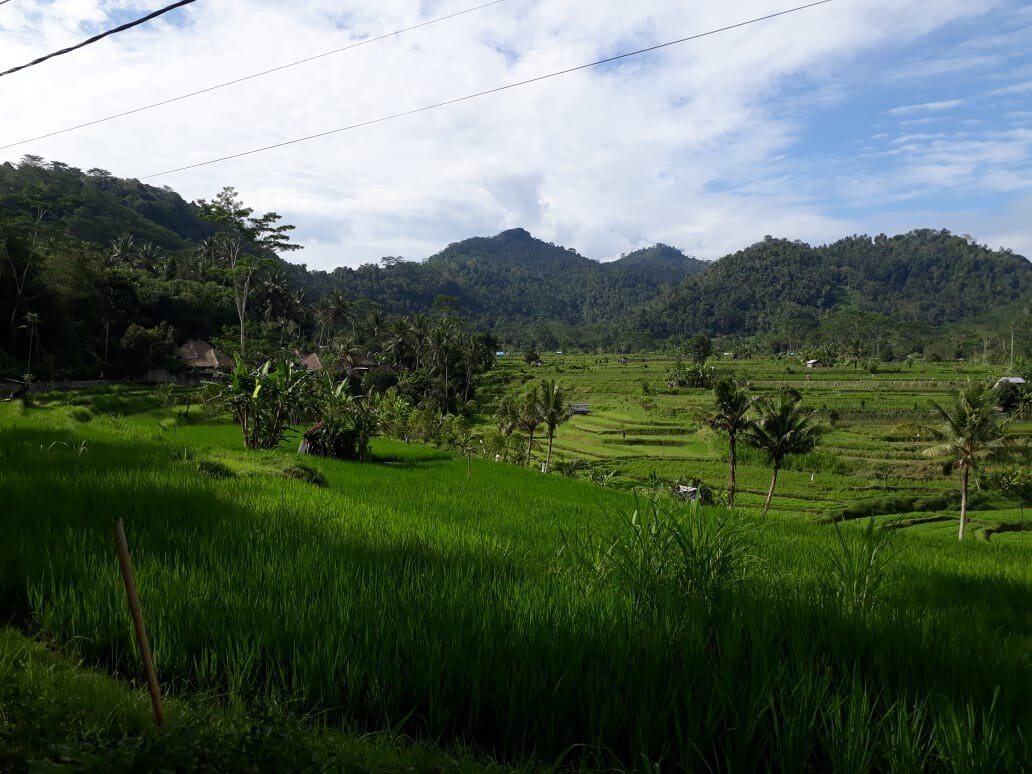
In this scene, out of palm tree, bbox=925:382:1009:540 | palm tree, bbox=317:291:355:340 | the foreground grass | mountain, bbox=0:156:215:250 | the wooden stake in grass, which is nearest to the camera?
the foreground grass

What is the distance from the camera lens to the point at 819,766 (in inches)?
94.4

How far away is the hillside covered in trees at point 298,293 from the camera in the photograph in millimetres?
36000

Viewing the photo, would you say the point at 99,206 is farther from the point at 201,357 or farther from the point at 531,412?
the point at 531,412

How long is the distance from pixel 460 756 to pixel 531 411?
3424 centimetres

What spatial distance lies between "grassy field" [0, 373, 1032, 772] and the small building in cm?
4361

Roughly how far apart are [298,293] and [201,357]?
27924 millimetres

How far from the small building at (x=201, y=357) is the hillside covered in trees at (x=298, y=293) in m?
1.36

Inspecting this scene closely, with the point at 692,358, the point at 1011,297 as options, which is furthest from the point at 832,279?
the point at 692,358

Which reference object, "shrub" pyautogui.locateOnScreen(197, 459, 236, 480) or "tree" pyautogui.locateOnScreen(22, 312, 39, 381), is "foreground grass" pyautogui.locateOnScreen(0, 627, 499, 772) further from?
"tree" pyautogui.locateOnScreen(22, 312, 39, 381)

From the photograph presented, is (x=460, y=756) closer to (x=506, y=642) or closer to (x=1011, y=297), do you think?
(x=506, y=642)

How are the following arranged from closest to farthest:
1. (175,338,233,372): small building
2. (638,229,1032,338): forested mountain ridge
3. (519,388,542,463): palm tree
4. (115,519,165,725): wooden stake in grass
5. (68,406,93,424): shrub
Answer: (115,519,165,725): wooden stake in grass → (68,406,93,424): shrub → (519,388,542,463): palm tree → (175,338,233,372): small building → (638,229,1032,338): forested mountain ridge

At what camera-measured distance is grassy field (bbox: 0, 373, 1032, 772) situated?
2.20 metres

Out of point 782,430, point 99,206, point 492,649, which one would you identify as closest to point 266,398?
point 492,649

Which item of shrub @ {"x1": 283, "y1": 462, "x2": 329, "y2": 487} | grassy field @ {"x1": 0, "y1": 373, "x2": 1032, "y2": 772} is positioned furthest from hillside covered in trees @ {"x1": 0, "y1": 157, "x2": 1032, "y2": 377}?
grassy field @ {"x1": 0, "y1": 373, "x2": 1032, "y2": 772}
